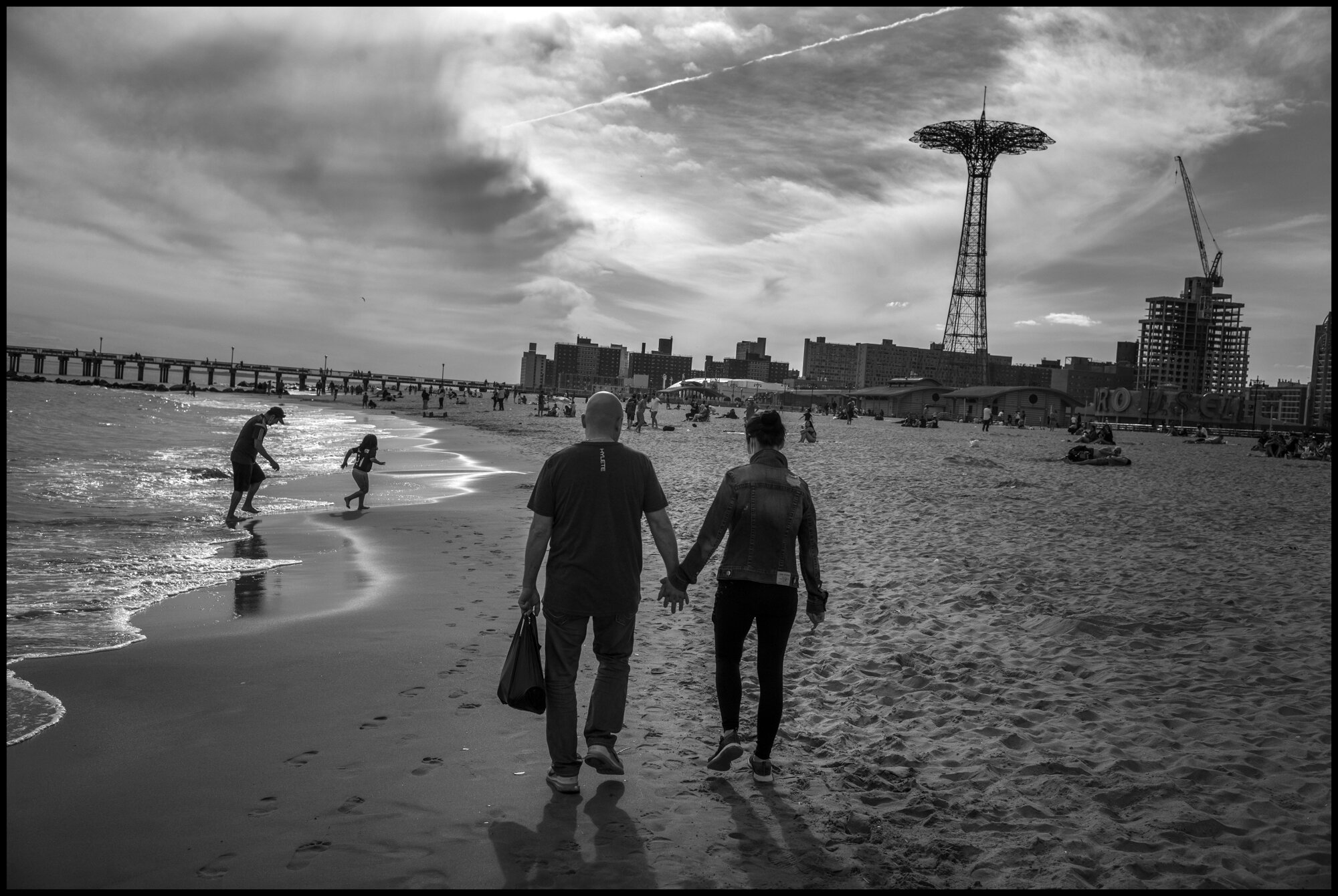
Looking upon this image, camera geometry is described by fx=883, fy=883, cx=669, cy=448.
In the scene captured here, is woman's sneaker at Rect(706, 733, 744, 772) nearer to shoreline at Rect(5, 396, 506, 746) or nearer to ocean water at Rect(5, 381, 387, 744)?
ocean water at Rect(5, 381, 387, 744)

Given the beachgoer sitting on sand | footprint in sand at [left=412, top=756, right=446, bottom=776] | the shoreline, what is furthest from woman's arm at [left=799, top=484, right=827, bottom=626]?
the beachgoer sitting on sand

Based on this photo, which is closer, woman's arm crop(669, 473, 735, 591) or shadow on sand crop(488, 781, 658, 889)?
shadow on sand crop(488, 781, 658, 889)

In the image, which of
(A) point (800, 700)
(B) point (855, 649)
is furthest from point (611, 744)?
(B) point (855, 649)

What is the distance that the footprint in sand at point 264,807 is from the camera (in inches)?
160

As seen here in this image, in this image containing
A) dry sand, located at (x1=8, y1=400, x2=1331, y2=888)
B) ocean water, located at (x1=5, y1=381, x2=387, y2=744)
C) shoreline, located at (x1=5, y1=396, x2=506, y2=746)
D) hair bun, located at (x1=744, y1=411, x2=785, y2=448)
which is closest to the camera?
dry sand, located at (x1=8, y1=400, x2=1331, y2=888)

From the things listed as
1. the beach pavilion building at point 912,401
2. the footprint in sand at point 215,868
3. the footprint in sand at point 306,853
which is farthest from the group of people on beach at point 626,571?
the beach pavilion building at point 912,401

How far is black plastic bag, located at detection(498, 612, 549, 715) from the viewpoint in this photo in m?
4.50

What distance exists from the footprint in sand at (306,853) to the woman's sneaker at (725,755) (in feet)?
6.27

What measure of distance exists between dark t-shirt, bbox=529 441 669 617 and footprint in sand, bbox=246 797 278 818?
155 cm

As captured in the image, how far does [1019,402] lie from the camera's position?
7975 centimetres

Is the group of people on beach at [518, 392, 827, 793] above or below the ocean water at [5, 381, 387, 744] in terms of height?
above

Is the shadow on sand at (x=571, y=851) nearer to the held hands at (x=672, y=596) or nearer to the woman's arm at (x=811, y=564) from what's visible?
the held hands at (x=672, y=596)

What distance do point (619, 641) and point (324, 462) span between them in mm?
21723

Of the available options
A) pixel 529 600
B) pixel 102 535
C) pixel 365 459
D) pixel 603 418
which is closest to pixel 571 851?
pixel 529 600
